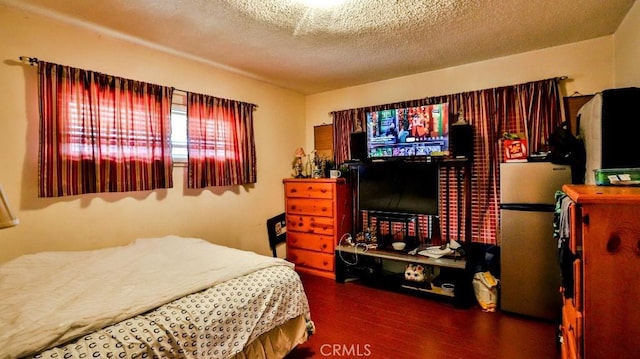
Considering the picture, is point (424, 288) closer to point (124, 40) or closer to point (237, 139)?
point (237, 139)

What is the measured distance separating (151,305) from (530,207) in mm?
2855

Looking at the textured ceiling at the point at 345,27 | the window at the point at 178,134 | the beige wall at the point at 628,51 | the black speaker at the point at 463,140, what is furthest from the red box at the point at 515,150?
the window at the point at 178,134

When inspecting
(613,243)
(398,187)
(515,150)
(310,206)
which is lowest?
(310,206)

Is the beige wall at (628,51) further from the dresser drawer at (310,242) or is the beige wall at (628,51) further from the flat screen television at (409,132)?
the dresser drawer at (310,242)

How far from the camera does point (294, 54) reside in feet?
9.91

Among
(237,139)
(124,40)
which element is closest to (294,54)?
(237,139)

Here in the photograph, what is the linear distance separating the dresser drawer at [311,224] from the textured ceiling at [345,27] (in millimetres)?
1852

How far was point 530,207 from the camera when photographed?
2557mm

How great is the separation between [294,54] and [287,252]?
99.8 inches

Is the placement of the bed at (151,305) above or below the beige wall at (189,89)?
below

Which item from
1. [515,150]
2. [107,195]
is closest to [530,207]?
[515,150]


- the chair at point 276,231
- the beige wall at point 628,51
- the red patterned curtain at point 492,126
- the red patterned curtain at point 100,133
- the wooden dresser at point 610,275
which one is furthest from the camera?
the chair at point 276,231

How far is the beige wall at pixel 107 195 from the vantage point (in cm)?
212

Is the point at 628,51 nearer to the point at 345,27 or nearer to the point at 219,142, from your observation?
the point at 345,27
